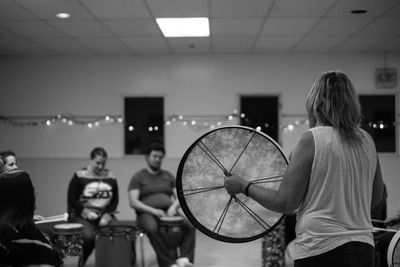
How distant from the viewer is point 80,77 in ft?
26.1

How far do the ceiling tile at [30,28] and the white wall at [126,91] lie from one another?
149 centimetres

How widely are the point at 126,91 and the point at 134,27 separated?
6.51 ft

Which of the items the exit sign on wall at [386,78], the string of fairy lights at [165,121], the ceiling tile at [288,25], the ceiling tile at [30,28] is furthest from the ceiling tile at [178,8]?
the exit sign on wall at [386,78]

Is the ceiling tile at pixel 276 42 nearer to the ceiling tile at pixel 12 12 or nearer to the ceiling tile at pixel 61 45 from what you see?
the ceiling tile at pixel 61 45

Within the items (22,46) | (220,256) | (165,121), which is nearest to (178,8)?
(220,256)

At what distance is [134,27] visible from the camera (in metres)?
6.08

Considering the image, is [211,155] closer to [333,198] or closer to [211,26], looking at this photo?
[333,198]

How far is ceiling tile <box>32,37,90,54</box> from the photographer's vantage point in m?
6.84

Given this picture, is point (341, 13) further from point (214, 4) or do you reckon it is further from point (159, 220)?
point (159, 220)

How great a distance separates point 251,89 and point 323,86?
627 cm

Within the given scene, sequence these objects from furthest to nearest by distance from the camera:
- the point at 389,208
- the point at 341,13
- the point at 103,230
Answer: the point at 389,208 < the point at 341,13 < the point at 103,230

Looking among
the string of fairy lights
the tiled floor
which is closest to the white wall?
the string of fairy lights

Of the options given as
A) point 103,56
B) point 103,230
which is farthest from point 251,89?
point 103,230

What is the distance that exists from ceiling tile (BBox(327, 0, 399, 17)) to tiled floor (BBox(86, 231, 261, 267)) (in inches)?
110
